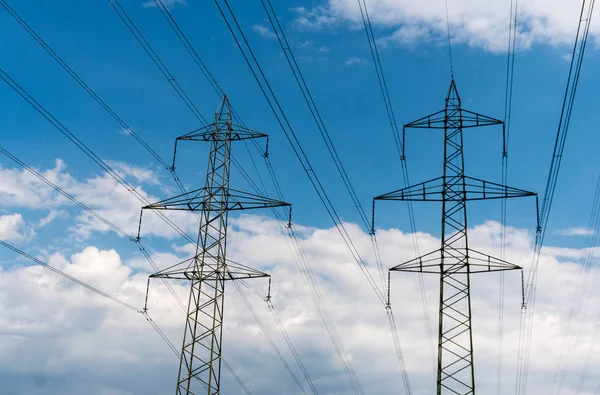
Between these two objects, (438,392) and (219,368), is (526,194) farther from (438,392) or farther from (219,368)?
(219,368)

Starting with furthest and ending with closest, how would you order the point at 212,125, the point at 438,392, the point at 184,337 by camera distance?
the point at 212,125, the point at 184,337, the point at 438,392

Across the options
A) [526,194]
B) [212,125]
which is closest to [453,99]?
[526,194]

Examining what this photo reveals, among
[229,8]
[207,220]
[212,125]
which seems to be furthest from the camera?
[212,125]

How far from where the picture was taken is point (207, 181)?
145ft

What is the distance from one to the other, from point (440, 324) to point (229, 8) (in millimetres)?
23769

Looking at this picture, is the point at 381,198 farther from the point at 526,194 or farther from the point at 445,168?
the point at 526,194

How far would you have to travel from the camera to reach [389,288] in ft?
143

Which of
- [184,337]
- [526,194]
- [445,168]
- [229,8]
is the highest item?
[445,168]

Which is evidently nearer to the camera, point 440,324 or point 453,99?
point 440,324

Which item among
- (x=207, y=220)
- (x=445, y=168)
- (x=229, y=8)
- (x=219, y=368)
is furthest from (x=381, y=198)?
(x=229, y=8)

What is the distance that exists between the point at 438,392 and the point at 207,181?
19.0 m

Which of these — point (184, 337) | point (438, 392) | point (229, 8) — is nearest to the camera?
point (229, 8)

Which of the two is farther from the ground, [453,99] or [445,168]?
[453,99]

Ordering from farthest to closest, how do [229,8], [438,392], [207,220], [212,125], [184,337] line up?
[212,125] → [207,220] → [184,337] → [438,392] → [229,8]
